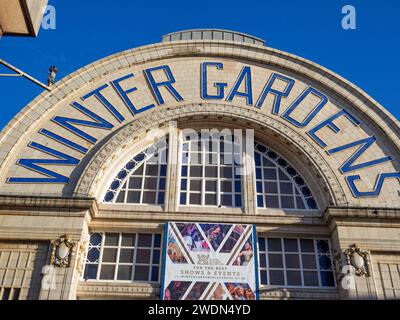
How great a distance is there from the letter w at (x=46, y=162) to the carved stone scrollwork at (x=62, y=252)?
2.74 m

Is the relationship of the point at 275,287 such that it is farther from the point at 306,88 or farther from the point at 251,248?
the point at 306,88

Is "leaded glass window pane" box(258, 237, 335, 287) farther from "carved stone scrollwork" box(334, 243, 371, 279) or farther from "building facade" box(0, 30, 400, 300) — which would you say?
"carved stone scrollwork" box(334, 243, 371, 279)

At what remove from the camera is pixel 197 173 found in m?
19.8

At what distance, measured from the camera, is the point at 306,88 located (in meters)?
22.0

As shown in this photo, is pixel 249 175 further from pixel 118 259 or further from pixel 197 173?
pixel 118 259

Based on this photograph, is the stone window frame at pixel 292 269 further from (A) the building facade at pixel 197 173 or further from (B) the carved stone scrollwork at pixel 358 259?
(B) the carved stone scrollwork at pixel 358 259

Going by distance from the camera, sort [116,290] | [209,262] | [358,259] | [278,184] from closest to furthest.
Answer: [116,290]
[358,259]
[209,262]
[278,184]

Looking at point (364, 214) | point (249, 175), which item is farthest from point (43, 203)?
point (364, 214)

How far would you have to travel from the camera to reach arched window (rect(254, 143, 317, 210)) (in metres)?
19.1

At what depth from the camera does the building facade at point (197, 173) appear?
54.8 feet

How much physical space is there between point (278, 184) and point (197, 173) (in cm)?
345

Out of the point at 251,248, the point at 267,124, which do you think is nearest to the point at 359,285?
the point at 251,248

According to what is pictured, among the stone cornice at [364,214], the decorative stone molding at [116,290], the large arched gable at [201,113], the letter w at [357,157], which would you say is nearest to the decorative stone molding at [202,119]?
the large arched gable at [201,113]

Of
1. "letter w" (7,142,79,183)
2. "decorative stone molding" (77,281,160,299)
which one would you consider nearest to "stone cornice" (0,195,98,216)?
"letter w" (7,142,79,183)
